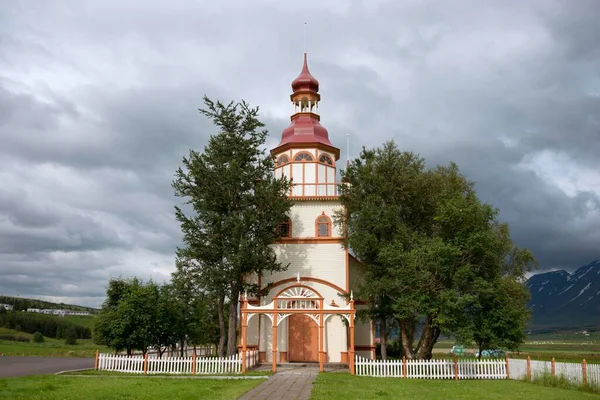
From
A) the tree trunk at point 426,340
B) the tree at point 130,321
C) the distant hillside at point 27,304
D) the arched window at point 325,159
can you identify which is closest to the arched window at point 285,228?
the arched window at point 325,159

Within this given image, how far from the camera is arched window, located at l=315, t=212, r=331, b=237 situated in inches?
1208

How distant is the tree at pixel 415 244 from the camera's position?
992 inches

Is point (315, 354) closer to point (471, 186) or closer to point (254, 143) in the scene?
point (254, 143)

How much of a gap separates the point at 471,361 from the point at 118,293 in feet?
60.2

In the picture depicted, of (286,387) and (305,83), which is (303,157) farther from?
(286,387)

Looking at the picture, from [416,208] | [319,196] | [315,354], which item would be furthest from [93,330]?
[416,208]

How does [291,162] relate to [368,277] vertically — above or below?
above

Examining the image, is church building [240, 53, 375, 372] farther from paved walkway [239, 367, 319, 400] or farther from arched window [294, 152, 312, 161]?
paved walkway [239, 367, 319, 400]

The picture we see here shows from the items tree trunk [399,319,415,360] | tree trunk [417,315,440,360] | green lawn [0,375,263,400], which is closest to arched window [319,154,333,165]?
tree trunk [399,319,415,360]

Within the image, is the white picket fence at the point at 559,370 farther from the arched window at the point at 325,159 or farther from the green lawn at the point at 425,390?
the arched window at the point at 325,159

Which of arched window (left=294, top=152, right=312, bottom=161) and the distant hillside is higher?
arched window (left=294, top=152, right=312, bottom=161)

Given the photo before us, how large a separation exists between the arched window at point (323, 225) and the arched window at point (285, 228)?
5.34 ft

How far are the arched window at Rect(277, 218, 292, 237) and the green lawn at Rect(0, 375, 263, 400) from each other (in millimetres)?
11446

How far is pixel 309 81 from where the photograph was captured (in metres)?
34.8
